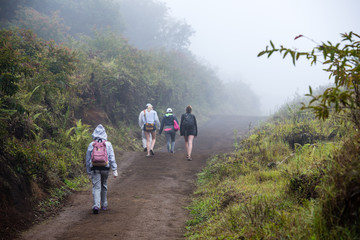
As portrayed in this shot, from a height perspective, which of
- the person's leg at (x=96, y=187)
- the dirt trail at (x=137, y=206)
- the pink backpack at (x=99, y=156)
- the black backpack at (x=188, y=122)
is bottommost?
the dirt trail at (x=137, y=206)

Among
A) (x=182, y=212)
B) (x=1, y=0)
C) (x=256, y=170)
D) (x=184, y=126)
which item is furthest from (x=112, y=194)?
(x=1, y=0)

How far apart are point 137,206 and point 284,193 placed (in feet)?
10.3

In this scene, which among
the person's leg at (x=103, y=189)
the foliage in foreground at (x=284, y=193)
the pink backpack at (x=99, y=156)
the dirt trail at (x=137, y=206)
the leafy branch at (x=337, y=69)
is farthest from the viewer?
the person's leg at (x=103, y=189)

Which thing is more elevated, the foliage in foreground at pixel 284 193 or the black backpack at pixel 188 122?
the black backpack at pixel 188 122

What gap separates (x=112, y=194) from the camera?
849 centimetres

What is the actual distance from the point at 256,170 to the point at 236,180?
800mm

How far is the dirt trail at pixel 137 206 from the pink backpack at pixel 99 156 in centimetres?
102

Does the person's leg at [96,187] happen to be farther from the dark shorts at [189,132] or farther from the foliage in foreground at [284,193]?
the dark shorts at [189,132]

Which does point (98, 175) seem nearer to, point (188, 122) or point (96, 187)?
point (96, 187)

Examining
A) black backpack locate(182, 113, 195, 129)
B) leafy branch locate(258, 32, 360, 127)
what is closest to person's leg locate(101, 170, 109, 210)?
leafy branch locate(258, 32, 360, 127)

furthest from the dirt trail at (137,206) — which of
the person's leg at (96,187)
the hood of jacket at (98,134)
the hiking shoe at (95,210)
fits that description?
the hood of jacket at (98,134)

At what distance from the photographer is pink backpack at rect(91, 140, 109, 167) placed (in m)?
7.04

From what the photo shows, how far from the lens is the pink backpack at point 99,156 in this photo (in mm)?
7043

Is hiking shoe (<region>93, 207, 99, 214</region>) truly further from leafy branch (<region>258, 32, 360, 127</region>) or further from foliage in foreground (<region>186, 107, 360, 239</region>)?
leafy branch (<region>258, 32, 360, 127</region>)
